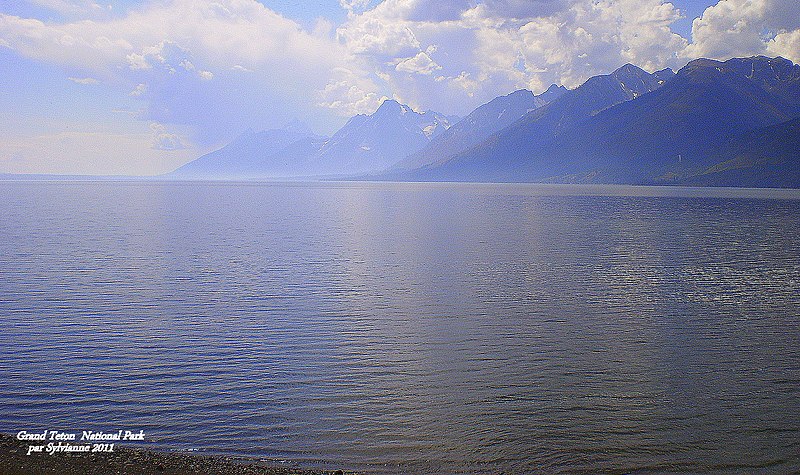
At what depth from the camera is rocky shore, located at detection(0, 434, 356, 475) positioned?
1814cm

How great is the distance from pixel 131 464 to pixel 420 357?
15.7 meters

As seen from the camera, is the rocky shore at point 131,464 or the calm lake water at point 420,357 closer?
the rocky shore at point 131,464

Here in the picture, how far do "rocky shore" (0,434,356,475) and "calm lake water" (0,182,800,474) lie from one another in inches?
41.2

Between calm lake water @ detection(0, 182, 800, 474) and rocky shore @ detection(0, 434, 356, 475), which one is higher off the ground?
rocky shore @ detection(0, 434, 356, 475)

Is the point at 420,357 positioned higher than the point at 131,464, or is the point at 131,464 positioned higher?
the point at 131,464

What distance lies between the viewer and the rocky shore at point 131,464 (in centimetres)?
1814

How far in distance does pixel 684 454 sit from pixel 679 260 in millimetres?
49824

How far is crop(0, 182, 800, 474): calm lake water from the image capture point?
21.6 meters

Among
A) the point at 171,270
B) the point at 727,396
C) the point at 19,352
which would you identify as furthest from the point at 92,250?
the point at 727,396

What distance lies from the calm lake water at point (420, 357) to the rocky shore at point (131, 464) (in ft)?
3.43

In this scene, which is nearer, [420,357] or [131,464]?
[131,464]

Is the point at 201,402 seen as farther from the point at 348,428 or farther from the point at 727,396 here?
the point at 727,396

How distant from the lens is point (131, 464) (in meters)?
18.8

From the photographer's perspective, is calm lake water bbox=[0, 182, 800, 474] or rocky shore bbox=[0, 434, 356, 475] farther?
calm lake water bbox=[0, 182, 800, 474]
